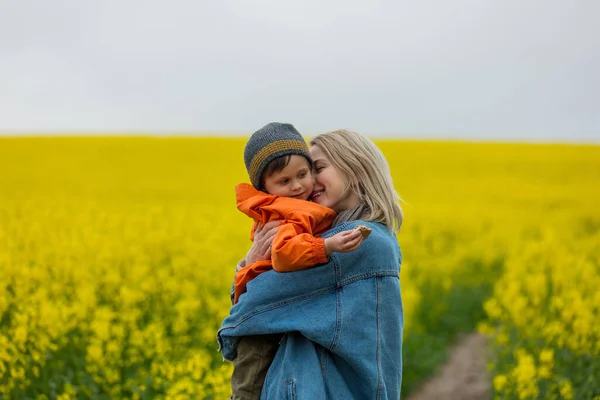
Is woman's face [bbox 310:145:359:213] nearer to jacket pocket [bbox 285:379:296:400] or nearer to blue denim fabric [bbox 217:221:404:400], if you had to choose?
blue denim fabric [bbox 217:221:404:400]

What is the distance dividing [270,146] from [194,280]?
367cm

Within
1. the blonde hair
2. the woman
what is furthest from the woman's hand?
the blonde hair

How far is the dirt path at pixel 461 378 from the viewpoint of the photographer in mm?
6371

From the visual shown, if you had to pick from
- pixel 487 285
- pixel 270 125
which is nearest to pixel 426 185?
pixel 487 285

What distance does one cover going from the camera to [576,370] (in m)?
5.20

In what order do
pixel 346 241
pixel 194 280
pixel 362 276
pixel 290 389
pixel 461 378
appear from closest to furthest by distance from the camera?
Answer: pixel 346 241 → pixel 290 389 → pixel 362 276 → pixel 194 280 → pixel 461 378

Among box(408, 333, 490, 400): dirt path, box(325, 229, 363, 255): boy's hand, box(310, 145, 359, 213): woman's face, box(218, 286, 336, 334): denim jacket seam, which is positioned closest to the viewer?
box(325, 229, 363, 255): boy's hand

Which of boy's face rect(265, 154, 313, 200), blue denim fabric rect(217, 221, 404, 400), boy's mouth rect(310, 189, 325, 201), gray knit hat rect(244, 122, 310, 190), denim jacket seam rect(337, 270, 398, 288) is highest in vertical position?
gray knit hat rect(244, 122, 310, 190)

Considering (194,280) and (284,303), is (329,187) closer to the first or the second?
(284,303)

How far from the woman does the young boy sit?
6 cm

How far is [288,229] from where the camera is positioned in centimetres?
240

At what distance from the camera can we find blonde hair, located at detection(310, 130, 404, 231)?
107 inches

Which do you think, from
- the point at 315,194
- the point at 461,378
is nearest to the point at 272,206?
the point at 315,194

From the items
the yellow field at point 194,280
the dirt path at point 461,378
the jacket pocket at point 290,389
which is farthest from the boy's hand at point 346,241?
the dirt path at point 461,378
